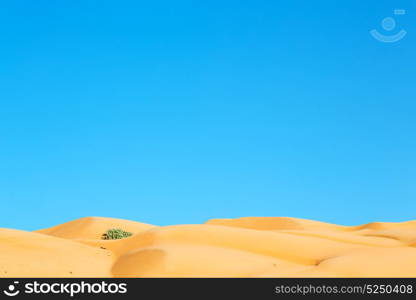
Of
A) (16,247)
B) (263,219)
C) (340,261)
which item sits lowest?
(340,261)

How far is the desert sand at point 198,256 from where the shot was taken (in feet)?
63.6

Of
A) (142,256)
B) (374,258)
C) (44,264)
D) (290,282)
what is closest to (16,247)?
(44,264)

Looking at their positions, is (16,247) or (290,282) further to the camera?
(16,247)

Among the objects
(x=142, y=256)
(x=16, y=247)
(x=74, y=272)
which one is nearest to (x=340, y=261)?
(x=142, y=256)

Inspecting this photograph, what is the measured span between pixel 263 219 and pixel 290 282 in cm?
4488

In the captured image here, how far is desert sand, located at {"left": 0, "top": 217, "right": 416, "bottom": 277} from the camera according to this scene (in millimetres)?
19375

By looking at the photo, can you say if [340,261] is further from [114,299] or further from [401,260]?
[114,299]

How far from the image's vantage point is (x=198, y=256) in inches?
838

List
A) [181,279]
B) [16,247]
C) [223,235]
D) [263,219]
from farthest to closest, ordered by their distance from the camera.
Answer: [263,219] → [223,235] → [16,247] → [181,279]

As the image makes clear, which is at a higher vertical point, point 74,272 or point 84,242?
point 84,242

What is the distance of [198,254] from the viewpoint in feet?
70.7

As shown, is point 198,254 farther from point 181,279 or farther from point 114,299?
point 114,299

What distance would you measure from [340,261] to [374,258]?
1452mm

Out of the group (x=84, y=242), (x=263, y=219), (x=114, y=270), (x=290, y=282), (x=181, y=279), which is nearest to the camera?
(x=290, y=282)
